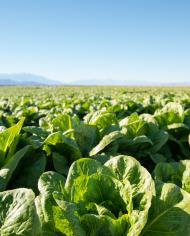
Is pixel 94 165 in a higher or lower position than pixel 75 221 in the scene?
higher

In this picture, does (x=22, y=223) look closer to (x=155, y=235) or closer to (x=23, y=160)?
(x=155, y=235)

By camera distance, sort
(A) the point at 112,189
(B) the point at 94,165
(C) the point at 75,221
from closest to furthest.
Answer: (C) the point at 75,221 < (A) the point at 112,189 < (B) the point at 94,165

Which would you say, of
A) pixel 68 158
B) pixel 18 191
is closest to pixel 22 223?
pixel 18 191

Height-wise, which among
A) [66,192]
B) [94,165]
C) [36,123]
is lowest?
[36,123]

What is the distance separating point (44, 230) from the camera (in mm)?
1507

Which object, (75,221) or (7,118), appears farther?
(7,118)

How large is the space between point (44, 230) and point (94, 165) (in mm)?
403

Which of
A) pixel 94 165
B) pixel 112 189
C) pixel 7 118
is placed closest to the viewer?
pixel 112 189

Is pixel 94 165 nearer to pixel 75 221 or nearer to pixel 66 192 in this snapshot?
pixel 66 192

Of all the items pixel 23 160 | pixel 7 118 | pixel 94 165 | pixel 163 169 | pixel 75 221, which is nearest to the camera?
pixel 75 221

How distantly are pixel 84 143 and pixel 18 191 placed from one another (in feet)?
5.83

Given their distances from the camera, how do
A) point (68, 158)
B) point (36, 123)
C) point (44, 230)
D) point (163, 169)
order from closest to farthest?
1. point (44, 230)
2. point (163, 169)
3. point (68, 158)
4. point (36, 123)

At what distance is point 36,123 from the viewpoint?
585cm

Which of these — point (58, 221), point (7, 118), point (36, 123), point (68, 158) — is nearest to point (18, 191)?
point (58, 221)
